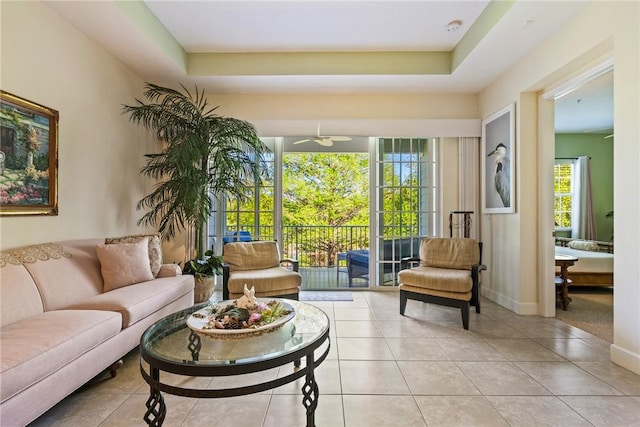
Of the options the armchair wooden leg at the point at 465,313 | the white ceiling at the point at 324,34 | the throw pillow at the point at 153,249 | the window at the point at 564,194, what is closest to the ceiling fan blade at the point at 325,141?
the white ceiling at the point at 324,34

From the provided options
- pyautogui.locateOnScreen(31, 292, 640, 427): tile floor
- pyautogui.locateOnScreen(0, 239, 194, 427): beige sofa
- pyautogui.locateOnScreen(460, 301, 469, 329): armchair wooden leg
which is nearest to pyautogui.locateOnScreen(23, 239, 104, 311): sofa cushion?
pyautogui.locateOnScreen(0, 239, 194, 427): beige sofa

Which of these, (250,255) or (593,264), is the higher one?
(250,255)

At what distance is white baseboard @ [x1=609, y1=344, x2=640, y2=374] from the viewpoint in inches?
80.6

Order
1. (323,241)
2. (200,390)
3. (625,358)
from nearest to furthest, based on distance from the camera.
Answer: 1. (200,390)
2. (625,358)
3. (323,241)

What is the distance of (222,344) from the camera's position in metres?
1.53

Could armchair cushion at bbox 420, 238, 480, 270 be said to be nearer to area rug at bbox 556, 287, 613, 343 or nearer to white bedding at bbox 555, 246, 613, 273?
Answer: area rug at bbox 556, 287, 613, 343

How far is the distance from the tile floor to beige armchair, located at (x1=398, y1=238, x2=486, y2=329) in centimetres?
33

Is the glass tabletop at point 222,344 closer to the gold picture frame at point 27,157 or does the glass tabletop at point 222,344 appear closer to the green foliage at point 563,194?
the gold picture frame at point 27,157

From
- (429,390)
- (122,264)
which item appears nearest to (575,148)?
(429,390)

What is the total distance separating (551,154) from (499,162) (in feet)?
1.73

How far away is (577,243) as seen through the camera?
499cm

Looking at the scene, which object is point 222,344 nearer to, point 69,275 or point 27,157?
point 69,275

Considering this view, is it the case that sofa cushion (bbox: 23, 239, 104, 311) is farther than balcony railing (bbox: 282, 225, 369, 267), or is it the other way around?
balcony railing (bbox: 282, 225, 369, 267)

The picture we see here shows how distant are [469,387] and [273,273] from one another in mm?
1994
